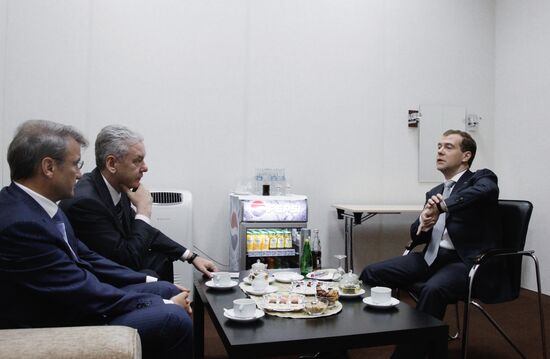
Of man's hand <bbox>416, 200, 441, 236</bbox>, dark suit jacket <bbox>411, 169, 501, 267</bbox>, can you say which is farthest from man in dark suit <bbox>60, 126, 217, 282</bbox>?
dark suit jacket <bbox>411, 169, 501, 267</bbox>

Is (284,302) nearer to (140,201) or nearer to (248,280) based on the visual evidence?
(248,280)

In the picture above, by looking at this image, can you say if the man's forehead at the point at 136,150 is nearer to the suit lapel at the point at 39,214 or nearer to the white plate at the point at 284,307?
the suit lapel at the point at 39,214

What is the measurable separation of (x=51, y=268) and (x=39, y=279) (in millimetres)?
48

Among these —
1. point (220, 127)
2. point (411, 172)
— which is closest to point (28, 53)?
point (220, 127)

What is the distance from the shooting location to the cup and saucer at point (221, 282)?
6.74 ft

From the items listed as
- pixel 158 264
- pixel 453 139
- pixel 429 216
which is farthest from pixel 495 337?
pixel 158 264

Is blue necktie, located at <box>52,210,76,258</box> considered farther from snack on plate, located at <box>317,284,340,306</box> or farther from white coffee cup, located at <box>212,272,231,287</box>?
snack on plate, located at <box>317,284,340,306</box>

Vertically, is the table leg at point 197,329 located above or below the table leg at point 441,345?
below

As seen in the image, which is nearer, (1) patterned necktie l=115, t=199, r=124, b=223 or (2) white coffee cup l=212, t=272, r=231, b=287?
(2) white coffee cup l=212, t=272, r=231, b=287

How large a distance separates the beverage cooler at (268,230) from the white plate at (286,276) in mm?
1074

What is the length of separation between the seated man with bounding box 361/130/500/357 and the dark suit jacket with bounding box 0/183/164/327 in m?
1.66

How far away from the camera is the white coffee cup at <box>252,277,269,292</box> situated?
6.49 ft

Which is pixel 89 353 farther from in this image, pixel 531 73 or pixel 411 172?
pixel 531 73

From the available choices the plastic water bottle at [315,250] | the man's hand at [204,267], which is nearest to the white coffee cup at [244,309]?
the man's hand at [204,267]
